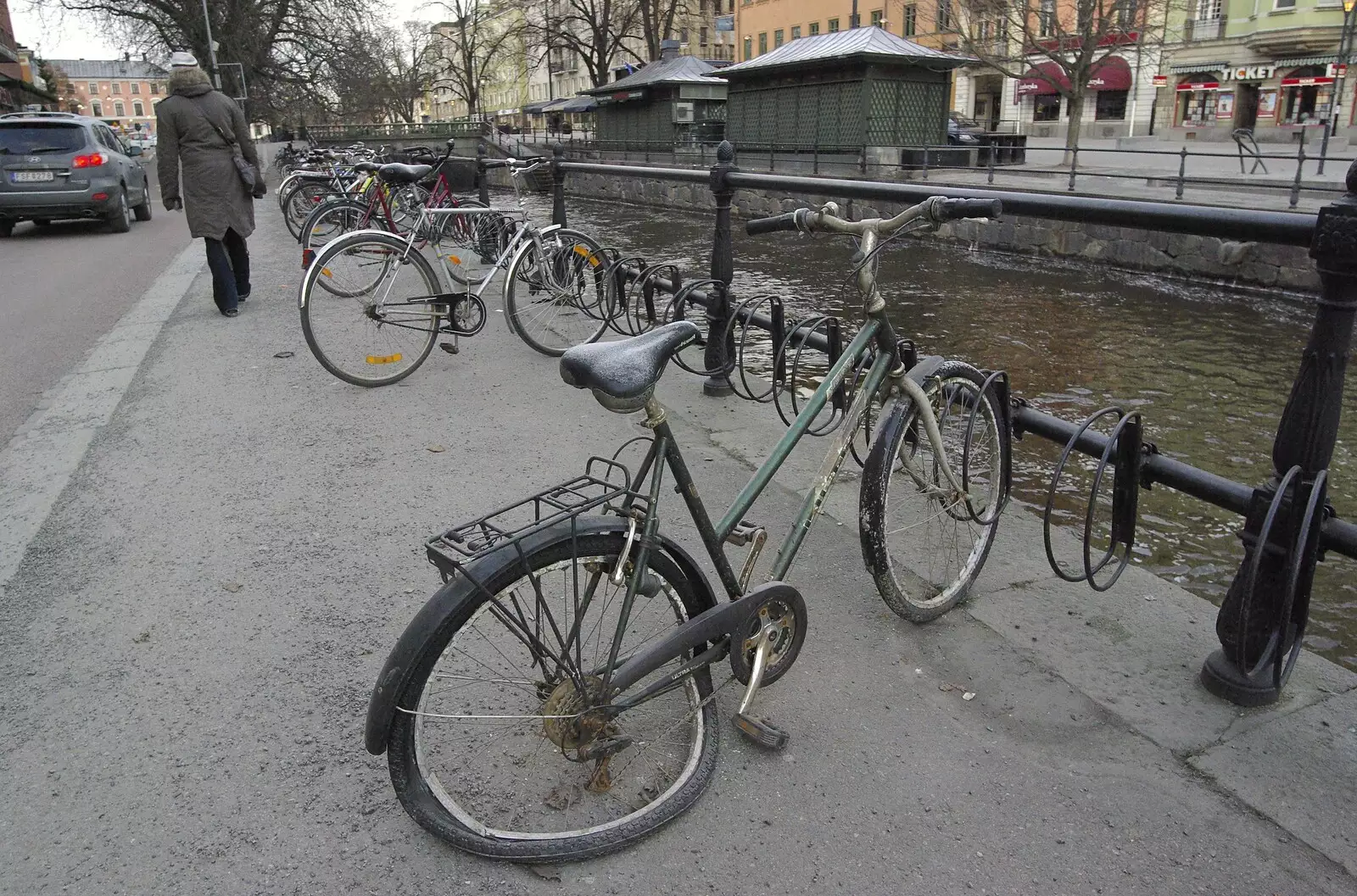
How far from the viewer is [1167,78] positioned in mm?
44469

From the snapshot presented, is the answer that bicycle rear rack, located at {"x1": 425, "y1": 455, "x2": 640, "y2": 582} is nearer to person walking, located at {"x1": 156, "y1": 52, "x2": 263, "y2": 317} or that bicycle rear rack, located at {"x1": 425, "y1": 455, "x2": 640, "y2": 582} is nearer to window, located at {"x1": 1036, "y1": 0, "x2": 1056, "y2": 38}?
person walking, located at {"x1": 156, "y1": 52, "x2": 263, "y2": 317}

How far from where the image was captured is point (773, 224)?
10.1 feet

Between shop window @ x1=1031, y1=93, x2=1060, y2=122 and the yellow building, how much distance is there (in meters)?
6.32

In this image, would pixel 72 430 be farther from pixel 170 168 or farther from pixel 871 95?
pixel 871 95

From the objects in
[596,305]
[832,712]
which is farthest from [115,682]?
[596,305]

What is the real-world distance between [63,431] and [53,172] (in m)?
11.6

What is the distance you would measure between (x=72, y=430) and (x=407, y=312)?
1.88m

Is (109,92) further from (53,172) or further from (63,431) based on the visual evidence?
(63,431)

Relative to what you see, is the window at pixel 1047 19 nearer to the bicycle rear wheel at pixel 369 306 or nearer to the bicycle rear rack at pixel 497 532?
the bicycle rear wheel at pixel 369 306

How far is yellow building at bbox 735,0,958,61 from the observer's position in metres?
54.3

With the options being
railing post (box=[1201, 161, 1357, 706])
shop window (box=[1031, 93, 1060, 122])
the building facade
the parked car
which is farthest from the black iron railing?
shop window (box=[1031, 93, 1060, 122])

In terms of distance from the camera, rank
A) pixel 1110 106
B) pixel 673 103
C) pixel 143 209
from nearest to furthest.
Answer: pixel 143 209 → pixel 673 103 → pixel 1110 106

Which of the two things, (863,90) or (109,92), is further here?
(109,92)

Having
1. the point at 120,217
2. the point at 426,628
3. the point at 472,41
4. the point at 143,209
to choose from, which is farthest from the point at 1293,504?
the point at 472,41
